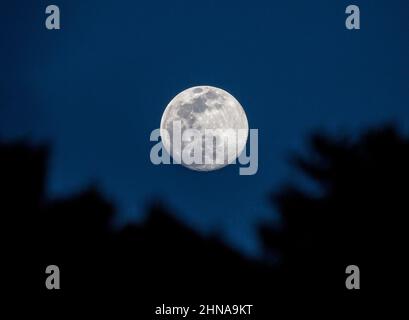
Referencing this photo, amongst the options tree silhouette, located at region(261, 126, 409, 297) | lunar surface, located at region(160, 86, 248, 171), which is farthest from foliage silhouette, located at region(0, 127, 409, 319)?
lunar surface, located at region(160, 86, 248, 171)

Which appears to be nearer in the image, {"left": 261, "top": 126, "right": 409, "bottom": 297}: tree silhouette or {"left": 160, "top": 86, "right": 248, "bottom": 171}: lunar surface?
{"left": 160, "top": 86, "right": 248, "bottom": 171}: lunar surface

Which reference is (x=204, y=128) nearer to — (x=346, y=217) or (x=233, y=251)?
(x=346, y=217)

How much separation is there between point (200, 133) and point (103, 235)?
973cm

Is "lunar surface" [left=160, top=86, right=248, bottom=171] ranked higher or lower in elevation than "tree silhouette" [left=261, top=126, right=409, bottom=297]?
higher

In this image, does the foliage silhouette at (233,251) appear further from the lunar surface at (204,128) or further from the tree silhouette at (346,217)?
the lunar surface at (204,128)

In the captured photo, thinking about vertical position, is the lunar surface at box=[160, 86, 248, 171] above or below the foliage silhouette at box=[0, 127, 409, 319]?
above

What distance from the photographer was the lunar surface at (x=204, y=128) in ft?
37.6

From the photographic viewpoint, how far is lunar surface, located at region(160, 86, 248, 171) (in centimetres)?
1145

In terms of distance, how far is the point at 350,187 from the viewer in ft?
60.0

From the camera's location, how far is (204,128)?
11.3 m

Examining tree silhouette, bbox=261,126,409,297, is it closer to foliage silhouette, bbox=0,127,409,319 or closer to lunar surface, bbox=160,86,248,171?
foliage silhouette, bbox=0,127,409,319

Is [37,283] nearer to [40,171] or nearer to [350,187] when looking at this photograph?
[40,171]
